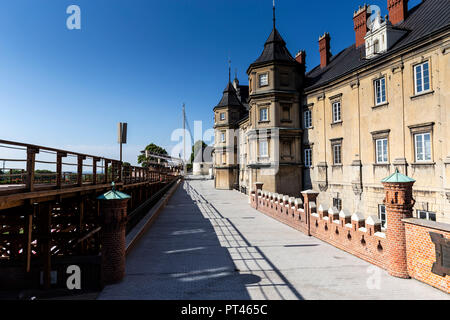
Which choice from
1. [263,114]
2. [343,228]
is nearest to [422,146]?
[343,228]

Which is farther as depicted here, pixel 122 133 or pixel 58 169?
pixel 122 133

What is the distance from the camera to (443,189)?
13.6 meters

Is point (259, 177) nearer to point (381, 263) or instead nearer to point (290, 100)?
point (290, 100)

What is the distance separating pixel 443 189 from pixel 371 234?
23.3ft

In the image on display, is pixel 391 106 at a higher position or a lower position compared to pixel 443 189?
higher

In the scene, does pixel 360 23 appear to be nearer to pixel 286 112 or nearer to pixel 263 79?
pixel 263 79

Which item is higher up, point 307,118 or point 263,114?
point 263,114

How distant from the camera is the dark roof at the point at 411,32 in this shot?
14.9m

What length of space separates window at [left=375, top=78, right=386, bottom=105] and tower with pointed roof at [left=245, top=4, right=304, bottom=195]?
790cm

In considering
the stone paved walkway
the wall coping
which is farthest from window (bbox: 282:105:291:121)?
the wall coping

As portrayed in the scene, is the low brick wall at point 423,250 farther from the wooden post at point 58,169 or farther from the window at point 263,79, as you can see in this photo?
the window at point 263,79

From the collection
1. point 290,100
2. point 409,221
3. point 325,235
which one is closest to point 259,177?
point 290,100

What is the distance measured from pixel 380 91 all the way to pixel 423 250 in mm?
13115

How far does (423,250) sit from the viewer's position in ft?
25.1
